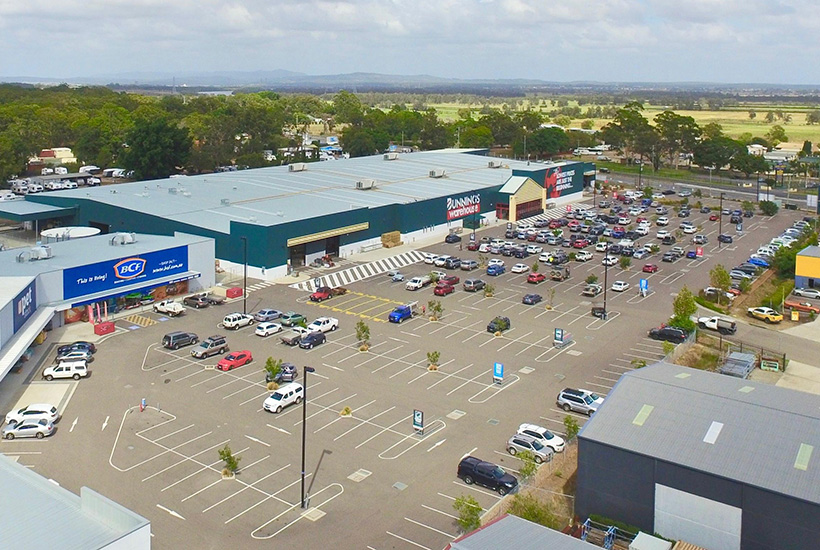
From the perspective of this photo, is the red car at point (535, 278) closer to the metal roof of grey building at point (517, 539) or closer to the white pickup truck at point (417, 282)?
the white pickup truck at point (417, 282)

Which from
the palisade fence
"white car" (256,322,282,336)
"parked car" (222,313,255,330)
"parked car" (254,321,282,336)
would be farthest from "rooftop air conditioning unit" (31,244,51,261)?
the palisade fence

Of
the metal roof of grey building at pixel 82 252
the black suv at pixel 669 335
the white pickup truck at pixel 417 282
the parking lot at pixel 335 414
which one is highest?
the metal roof of grey building at pixel 82 252

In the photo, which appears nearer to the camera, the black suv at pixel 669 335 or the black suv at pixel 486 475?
the black suv at pixel 486 475

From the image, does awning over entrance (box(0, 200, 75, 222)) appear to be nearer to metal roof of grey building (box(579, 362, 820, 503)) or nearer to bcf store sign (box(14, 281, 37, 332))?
bcf store sign (box(14, 281, 37, 332))

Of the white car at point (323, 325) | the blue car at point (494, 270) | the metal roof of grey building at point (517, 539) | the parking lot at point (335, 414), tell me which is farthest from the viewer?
the blue car at point (494, 270)

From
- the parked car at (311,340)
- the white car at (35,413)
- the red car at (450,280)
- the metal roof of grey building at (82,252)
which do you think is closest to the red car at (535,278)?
the red car at (450,280)

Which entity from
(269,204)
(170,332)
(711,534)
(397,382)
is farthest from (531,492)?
(269,204)

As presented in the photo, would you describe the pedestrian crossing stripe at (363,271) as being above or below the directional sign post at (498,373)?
above
